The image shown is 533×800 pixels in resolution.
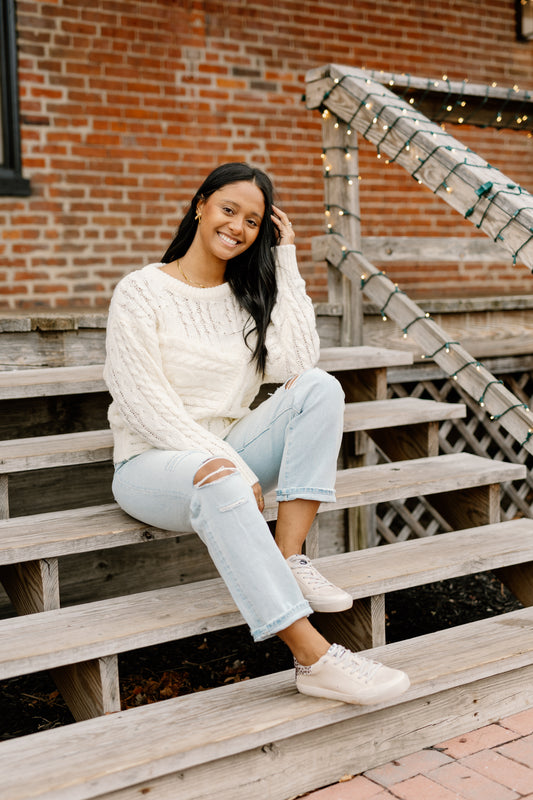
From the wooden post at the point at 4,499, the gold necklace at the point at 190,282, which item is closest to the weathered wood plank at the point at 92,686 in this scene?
the wooden post at the point at 4,499

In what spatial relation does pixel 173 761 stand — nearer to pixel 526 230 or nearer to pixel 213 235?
pixel 213 235

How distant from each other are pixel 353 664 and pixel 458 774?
12.9 inches

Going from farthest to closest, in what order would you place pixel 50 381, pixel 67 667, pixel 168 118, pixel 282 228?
1. pixel 168 118
2. pixel 50 381
3. pixel 282 228
4. pixel 67 667

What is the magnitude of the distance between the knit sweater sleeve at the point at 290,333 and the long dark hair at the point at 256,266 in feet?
0.08

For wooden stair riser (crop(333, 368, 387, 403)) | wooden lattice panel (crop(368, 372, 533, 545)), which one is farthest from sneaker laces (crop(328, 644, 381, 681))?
wooden lattice panel (crop(368, 372, 533, 545))

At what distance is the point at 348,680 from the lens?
173 cm

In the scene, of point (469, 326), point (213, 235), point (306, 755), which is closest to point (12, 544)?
point (306, 755)

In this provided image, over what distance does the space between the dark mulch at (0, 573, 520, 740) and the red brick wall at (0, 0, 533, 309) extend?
2.49 m

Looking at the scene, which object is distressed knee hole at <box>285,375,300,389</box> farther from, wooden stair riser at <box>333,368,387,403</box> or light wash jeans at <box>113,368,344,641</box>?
wooden stair riser at <box>333,368,387,403</box>

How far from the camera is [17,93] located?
175 inches

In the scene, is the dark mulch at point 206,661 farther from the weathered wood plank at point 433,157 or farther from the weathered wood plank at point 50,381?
the weathered wood plank at point 433,157

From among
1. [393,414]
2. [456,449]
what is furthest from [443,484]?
[456,449]

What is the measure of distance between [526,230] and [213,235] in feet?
3.30

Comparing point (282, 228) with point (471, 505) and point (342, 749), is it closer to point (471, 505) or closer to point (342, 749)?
point (471, 505)
